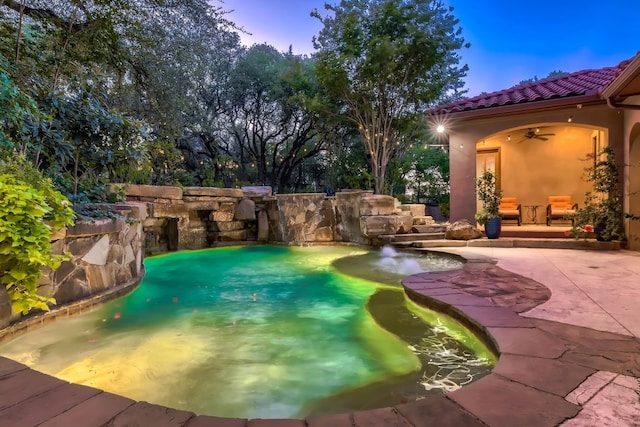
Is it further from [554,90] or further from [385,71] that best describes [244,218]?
[554,90]

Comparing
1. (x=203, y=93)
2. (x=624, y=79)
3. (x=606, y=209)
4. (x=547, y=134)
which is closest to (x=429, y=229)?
(x=606, y=209)

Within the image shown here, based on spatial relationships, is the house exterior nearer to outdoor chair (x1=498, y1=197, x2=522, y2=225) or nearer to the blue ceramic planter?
outdoor chair (x1=498, y1=197, x2=522, y2=225)

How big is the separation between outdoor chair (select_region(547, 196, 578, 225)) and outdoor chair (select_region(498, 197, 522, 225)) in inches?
31.9

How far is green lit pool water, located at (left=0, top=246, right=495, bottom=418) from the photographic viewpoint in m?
2.38

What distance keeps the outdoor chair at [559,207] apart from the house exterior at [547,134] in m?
0.46

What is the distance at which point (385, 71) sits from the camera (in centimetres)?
1213

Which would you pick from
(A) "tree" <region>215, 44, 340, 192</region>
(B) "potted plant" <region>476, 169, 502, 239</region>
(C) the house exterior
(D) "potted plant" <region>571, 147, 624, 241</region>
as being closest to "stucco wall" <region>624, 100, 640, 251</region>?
(C) the house exterior

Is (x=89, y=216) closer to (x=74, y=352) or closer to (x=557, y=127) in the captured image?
(x=74, y=352)

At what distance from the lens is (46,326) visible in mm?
3531

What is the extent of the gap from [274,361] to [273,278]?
3.25m

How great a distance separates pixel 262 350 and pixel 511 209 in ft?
35.1

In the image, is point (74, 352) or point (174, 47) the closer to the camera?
point (74, 352)

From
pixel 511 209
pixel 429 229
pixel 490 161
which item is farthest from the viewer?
pixel 490 161

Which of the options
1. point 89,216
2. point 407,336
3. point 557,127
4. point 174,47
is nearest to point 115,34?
point 174,47
